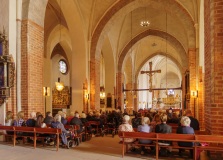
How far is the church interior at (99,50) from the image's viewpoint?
20.7ft

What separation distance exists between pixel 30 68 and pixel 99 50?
7341 mm

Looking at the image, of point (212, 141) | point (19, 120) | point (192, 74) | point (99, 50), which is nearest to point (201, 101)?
point (192, 74)

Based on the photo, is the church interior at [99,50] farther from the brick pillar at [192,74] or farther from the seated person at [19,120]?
the seated person at [19,120]

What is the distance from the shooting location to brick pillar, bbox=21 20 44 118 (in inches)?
361

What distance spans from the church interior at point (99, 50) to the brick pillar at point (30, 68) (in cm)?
4

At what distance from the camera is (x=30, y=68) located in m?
9.30

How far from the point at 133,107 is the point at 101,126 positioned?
17498mm

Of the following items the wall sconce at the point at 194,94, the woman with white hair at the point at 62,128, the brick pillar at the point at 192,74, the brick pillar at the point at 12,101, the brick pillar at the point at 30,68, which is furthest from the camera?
the brick pillar at the point at 192,74

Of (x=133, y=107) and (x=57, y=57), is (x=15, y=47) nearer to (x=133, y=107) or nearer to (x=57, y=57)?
(x=57, y=57)

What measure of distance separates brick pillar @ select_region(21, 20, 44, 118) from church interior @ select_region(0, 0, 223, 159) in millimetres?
36

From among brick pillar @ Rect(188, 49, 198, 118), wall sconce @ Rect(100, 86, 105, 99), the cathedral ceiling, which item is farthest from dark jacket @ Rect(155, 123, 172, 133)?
wall sconce @ Rect(100, 86, 105, 99)

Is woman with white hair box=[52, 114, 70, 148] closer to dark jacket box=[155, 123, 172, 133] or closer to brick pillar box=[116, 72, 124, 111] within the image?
dark jacket box=[155, 123, 172, 133]

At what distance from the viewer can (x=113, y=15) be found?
15367 mm

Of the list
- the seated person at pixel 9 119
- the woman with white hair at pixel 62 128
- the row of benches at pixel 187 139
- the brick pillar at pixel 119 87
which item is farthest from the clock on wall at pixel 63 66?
the row of benches at pixel 187 139
